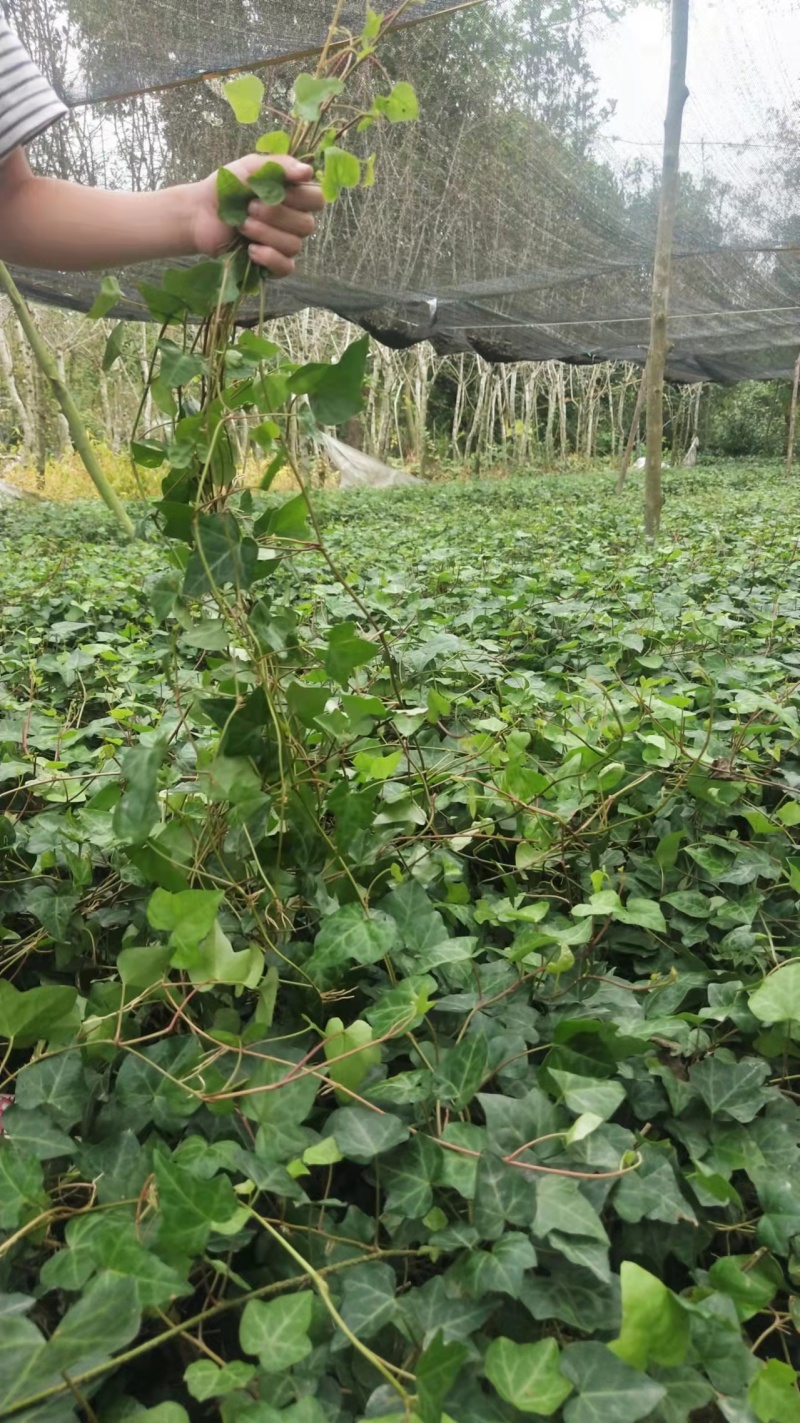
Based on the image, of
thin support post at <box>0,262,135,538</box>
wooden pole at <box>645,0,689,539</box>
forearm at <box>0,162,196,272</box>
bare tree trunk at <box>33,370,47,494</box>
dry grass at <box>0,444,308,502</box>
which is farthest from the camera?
bare tree trunk at <box>33,370,47,494</box>

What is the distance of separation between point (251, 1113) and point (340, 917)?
181mm

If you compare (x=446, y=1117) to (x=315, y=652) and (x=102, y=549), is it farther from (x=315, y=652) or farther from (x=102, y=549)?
(x=102, y=549)

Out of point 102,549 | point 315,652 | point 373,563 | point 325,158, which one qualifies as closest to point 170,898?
point 315,652

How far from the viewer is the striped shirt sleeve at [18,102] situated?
0.88 meters

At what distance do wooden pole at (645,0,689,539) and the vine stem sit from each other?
385 cm

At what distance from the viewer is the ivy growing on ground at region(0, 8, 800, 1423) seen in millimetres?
522

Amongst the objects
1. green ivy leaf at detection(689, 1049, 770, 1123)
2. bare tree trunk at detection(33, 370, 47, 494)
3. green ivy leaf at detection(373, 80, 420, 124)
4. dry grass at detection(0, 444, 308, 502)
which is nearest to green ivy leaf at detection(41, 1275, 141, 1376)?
green ivy leaf at detection(689, 1049, 770, 1123)

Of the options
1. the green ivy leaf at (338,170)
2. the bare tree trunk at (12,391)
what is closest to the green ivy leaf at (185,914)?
the green ivy leaf at (338,170)

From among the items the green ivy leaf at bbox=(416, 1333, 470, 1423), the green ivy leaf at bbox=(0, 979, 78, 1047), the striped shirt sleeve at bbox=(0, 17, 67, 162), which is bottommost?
the green ivy leaf at bbox=(416, 1333, 470, 1423)

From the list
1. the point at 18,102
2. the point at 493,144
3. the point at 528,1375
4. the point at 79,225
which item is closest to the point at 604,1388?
the point at 528,1375

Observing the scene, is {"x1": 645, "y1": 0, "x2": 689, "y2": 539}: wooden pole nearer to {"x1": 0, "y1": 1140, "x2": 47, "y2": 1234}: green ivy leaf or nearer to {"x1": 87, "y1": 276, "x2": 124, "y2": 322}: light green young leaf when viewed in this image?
{"x1": 87, "y1": 276, "x2": 124, "y2": 322}: light green young leaf

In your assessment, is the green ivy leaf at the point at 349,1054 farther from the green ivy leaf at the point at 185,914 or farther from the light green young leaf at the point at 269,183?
the light green young leaf at the point at 269,183

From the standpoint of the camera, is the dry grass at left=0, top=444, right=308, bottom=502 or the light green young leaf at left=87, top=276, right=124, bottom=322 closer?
the light green young leaf at left=87, top=276, right=124, bottom=322

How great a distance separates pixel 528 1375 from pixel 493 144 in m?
5.11
